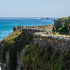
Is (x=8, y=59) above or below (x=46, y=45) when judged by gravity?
below

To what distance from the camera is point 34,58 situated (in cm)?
1616

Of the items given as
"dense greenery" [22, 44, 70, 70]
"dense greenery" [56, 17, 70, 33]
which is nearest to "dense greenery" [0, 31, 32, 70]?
"dense greenery" [56, 17, 70, 33]

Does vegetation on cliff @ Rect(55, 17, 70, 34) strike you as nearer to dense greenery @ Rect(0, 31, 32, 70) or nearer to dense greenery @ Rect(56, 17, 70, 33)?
dense greenery @ Rect(56, 17, 70, 33)

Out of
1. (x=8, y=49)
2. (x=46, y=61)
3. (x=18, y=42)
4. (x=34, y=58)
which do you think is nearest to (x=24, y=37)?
(x=18, y=42)

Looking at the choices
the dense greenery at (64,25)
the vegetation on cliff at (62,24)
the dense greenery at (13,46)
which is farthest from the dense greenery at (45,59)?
the vegetation on cliff at (62,24)

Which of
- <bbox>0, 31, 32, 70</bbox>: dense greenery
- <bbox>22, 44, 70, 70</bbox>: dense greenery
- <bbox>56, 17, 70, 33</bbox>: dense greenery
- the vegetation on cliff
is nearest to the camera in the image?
<bbox>22, 44, 70, 70</bbox>: dense greenery

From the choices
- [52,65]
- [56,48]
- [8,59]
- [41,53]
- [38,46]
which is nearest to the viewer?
[52,65]

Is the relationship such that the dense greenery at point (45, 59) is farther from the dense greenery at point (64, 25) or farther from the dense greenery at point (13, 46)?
the dense greenery at point (64, 25)

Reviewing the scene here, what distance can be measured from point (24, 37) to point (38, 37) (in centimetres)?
713

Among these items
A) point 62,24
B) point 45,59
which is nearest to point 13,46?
point 62,24

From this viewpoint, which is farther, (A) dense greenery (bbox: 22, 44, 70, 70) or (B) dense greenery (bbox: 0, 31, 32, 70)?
(B) dense greenery (bbox: 0, 31, 32, 70)

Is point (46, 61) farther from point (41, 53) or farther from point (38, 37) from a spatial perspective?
point (38, 37)

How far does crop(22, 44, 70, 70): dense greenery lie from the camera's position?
1311cm

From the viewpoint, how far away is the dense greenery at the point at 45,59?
43.0 feet
